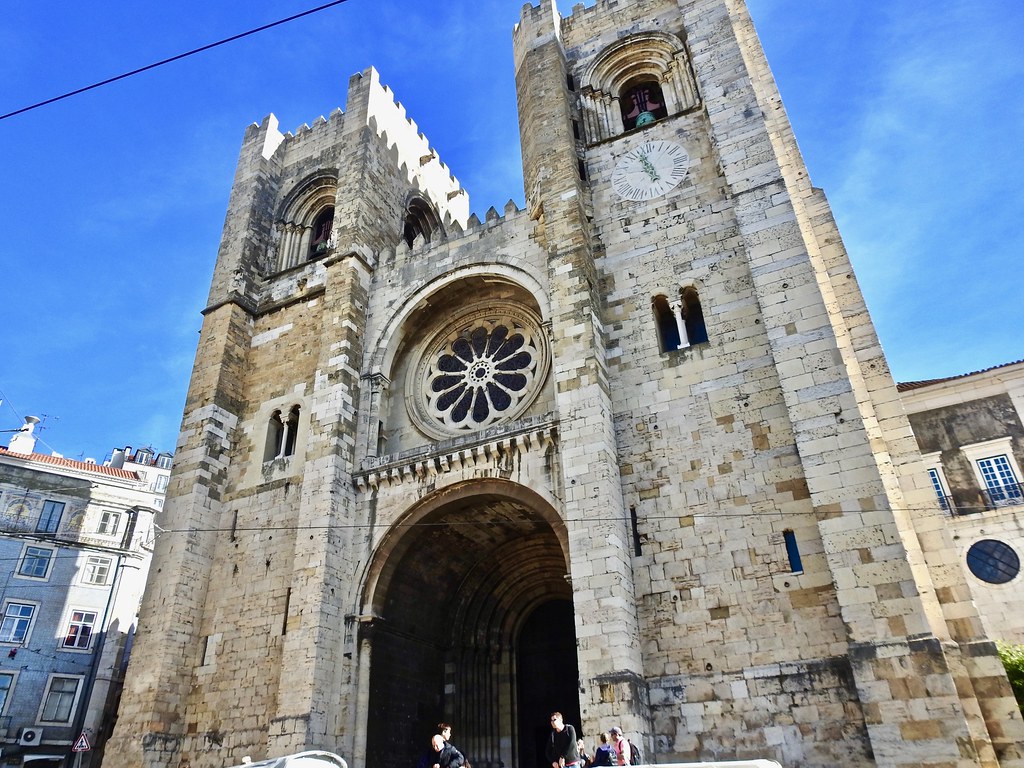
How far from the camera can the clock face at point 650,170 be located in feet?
43.5

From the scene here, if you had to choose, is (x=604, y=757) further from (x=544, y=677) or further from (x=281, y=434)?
(x=281, y=434)

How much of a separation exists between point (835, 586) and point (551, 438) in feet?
14.9

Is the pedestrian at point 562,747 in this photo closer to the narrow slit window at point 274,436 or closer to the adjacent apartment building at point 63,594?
the narrow slit window at point 274,436

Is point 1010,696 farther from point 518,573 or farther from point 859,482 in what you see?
point 518,573

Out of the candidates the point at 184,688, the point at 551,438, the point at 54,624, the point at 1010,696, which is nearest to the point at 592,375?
the point at 551,438

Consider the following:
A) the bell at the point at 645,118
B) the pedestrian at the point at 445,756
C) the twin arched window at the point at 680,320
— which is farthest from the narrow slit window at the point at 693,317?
the pedestrian at the point at 445,756

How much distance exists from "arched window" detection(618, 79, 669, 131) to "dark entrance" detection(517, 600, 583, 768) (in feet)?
34.2

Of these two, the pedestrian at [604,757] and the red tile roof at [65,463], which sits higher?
the red tile roof at [65,463]

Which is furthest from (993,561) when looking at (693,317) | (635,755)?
(635,755)

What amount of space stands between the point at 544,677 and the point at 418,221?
12.4 meters

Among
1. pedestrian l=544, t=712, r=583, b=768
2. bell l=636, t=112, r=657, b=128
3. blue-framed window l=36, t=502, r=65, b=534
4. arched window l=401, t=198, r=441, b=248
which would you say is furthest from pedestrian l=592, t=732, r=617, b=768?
blue-framed window l=36, t=502, r=65, b=534

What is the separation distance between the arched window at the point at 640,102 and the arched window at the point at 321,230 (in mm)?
7823

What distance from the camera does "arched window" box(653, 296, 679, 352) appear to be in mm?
11961

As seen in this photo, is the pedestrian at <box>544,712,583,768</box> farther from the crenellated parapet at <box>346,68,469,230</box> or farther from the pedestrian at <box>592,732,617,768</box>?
the crenellated parapet at <box>346,68,469,230</box>
